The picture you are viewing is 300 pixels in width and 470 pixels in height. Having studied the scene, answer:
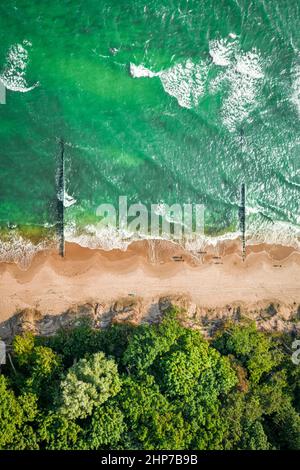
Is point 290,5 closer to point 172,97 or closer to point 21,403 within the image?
point 172,97

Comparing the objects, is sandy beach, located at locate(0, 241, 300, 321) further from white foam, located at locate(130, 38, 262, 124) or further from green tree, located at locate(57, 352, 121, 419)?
white foam, located at locate(130, 38, 262, 124)

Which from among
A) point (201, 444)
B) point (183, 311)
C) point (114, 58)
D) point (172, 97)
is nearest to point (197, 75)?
point (172, 97)

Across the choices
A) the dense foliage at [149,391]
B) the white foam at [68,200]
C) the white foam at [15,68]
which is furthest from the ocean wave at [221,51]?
the dense foliage at [149,391]

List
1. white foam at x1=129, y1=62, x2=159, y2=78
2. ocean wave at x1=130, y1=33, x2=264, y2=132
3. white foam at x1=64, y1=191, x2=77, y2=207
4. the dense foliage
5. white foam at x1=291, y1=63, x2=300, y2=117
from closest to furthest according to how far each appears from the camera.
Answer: the dense foliage < white foam at x1=64, y1=191, x2=77, y2=207 < white foam at x1=129, y1=62, x2=159, y2=78 < ocean wave at x1=130, y1=33, x2=264, y2=132 < white foam at x1=291, y1=63, x2=300, y2=117

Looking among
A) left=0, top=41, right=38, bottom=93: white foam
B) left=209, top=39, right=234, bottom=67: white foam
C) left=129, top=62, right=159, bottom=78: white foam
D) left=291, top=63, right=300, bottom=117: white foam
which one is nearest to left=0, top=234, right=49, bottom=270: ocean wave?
left=0, top=41, right=38, bottom=93: white foam

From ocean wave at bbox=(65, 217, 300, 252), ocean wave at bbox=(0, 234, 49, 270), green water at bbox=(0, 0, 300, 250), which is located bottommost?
ocean wave at bbox=(0, 234, 49, 270)

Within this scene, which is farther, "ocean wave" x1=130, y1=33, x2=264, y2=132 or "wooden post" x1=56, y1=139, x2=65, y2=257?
"ocean wave" x1=130, y1=33, x2=264, y2=132

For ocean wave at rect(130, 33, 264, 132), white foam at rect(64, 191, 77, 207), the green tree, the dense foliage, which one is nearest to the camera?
the green tree

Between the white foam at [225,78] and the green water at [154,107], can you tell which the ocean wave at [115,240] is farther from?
the white foam at [225,78]
